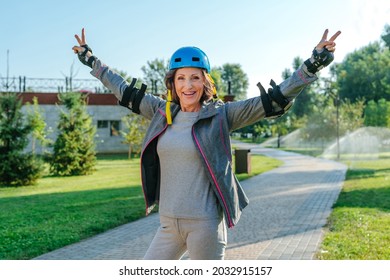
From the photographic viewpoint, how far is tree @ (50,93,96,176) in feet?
48.5

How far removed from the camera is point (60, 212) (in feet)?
25.0

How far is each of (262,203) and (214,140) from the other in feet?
21.2

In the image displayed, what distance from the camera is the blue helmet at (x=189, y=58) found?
2467 mm

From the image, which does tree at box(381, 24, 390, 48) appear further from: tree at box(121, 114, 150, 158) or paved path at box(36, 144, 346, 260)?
paved path at box(36, 144, 346, 260)

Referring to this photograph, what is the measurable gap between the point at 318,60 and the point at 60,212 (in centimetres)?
606

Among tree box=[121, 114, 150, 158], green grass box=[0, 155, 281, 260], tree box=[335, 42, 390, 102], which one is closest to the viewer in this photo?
green grass box=[0, 155, 281, 260]

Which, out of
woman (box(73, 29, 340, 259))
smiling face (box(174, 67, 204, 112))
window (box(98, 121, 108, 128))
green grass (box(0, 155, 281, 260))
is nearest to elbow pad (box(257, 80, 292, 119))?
woman (box(73, 29, 340, 259))

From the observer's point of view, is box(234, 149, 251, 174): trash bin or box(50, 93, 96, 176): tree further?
box(50, 93, 96, 176): tree

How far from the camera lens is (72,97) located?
15461mm

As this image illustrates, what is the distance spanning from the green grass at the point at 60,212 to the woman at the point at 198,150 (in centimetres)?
296

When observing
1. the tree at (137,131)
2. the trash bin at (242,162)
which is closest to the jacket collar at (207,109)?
the trash bin at (242,162)

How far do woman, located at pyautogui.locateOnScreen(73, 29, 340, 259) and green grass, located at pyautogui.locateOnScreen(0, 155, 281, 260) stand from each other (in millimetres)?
2965

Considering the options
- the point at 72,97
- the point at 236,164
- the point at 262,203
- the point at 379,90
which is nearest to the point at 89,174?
the point at 72,97
